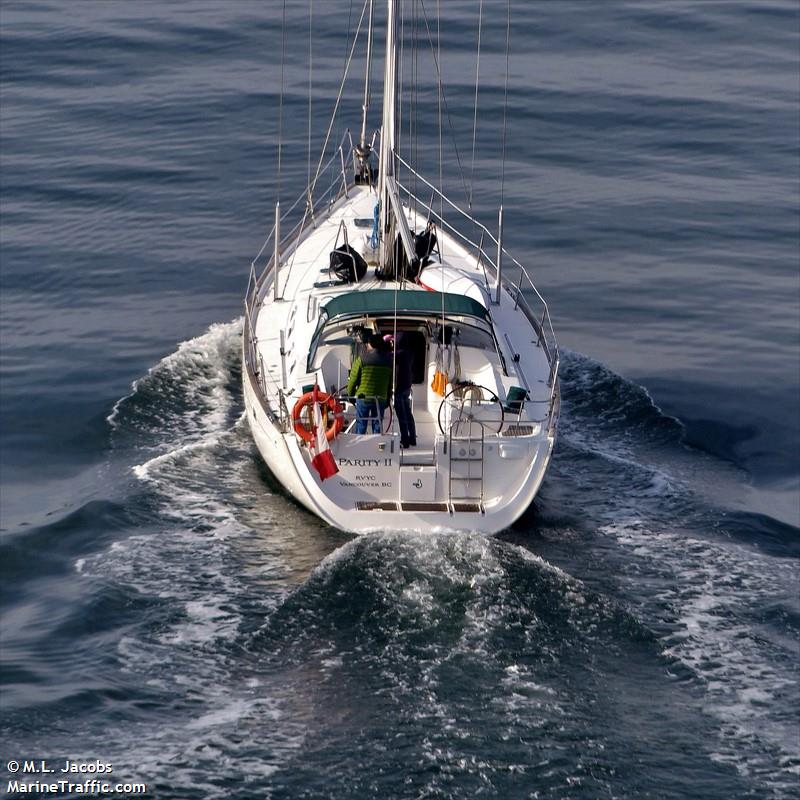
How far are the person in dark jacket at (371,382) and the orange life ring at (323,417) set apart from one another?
0.37m

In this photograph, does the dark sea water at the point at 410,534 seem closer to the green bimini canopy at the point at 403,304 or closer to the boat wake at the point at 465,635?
the boat wake at the point at 465,635

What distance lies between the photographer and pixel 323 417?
18547mm

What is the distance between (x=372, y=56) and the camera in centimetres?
3638

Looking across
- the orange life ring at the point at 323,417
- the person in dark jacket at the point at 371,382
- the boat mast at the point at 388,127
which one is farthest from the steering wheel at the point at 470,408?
the boat mast at the point at 388,127

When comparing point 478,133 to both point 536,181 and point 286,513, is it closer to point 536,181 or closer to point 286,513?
point 536,181

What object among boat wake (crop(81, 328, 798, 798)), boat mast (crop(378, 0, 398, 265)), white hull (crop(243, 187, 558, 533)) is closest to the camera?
boat wake (crop(81, 328, 798, 798))

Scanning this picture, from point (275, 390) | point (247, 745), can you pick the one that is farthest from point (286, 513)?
point (247, 745)

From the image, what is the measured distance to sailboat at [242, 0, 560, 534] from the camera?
1820 centimetres

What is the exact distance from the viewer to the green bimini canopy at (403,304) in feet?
65.6

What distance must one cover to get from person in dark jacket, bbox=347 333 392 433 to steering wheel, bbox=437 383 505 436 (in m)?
0.81

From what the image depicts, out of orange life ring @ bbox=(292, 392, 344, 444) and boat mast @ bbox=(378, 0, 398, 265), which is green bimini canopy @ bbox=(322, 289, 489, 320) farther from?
boat mast @ bbox=(378, 0, 398, 265)

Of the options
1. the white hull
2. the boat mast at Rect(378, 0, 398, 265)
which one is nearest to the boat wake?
the white hull

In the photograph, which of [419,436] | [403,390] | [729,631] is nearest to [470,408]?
[419,436]

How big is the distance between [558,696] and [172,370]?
11.3 metres
